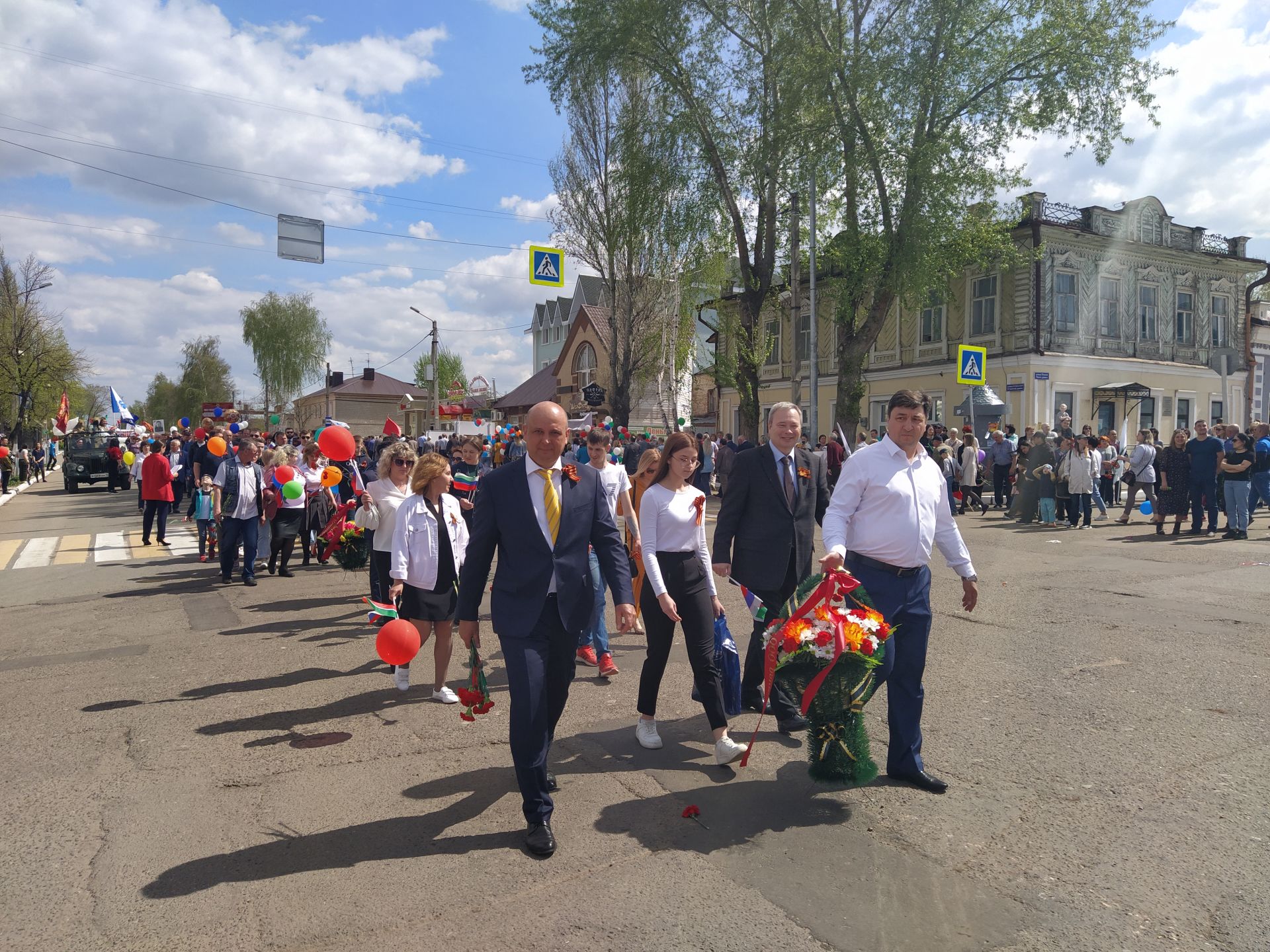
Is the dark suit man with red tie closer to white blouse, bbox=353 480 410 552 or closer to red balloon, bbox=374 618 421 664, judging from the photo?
red balloon, bbox=374 618 421 664

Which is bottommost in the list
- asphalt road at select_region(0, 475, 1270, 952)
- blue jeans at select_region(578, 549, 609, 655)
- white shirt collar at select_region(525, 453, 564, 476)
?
asphalt road at select_region(0, 475, 1270, 952)

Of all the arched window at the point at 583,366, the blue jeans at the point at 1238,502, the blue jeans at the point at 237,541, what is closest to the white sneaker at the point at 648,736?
the blue jeans at the point at 237,541

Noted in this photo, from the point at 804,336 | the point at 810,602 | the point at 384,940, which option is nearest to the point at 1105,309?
the point at 804,336

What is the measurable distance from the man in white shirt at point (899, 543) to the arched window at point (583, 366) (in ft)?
159

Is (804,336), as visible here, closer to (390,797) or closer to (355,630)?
(355,630)

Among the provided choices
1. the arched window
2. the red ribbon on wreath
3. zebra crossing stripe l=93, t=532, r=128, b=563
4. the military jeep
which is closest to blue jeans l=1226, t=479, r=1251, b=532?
the red ribbon on wreath

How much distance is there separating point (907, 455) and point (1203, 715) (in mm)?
2941

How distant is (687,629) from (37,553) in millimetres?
14382

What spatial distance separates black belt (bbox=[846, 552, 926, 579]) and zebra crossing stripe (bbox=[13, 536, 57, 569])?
13.5 metres

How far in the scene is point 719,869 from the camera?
365 cm

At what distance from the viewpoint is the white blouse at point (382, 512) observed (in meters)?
6.86

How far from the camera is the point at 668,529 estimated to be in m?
5.05

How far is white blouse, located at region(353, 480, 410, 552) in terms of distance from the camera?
6.86m

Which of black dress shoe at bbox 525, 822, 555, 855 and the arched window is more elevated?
the arched window
